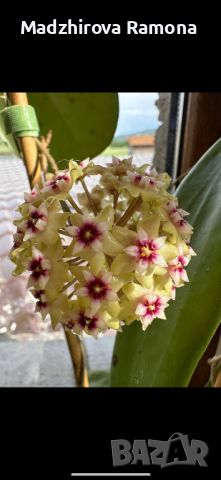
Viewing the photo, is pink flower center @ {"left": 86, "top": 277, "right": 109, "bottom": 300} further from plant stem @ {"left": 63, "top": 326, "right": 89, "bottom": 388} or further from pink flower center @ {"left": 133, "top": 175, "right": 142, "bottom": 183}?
plant stem @ {"left": 63, "top": 326, "right": 89, "bottom": 388}

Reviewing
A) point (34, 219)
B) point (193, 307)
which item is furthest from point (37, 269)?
point (193, 307)

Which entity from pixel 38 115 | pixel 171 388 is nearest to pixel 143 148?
pixel 38 115

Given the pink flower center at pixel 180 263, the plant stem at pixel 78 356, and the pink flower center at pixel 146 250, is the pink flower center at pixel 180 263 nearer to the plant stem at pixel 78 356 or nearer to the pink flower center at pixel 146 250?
the pink flower center at pixel 146 250

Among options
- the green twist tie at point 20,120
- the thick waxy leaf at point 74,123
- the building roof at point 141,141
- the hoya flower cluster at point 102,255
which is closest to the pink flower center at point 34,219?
the hoya flower cluster at point 102,255

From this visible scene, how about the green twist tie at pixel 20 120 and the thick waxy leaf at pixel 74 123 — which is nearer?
the green twist tie at pixel 20 120

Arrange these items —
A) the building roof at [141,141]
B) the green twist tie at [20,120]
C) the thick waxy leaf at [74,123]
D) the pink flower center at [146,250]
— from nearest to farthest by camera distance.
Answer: the pink flower center at [146,250], the green twist tie at [20,120], the thick waxy leaf at [74,123], the building roof at [141,141]
